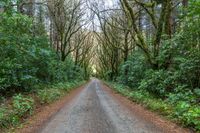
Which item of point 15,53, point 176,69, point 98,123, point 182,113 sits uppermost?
point 15,53

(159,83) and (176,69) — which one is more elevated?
(176,69)

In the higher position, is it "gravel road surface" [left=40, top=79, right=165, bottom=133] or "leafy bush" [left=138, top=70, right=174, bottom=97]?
"leafy bush" [left=138, top=70, right=174, bottom=97]

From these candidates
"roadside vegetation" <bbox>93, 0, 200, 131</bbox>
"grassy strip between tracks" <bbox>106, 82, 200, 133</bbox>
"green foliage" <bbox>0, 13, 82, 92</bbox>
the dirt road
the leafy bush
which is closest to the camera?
the dirt road

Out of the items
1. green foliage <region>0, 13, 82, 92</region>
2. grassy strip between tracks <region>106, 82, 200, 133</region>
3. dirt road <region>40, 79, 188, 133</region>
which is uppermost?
green foliage <region>0, 13, 82, 92</region>

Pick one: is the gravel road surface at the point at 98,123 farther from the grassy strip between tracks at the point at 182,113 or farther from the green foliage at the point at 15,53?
the green foliage at the point at 15,53

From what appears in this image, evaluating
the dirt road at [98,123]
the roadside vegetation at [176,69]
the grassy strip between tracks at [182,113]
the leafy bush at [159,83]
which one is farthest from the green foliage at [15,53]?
the leafy bush at [159,83]

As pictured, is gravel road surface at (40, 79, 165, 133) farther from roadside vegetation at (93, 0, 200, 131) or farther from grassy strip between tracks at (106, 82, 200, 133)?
roadside vegetation at (93, 0, 200, 131)

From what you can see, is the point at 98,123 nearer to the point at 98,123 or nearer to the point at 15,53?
the point at 98,123

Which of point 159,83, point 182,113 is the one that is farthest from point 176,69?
point 182,113

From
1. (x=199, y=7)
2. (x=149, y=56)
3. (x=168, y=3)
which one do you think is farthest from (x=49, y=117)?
(x=168, y=3)

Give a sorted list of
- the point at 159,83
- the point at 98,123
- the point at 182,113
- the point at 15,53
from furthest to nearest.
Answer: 1. the point at 159,83
2. the point at 15,53
3. the point at 182,113
4. the point at 98,123

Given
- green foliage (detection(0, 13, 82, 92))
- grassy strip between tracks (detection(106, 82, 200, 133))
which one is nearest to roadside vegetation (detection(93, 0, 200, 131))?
grassy strip between tracks (detection(106, 82, 200, 133))

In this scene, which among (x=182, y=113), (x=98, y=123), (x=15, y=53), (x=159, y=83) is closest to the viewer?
(x=98, y=123)

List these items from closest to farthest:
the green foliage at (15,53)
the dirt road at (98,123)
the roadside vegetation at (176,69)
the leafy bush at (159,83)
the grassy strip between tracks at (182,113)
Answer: the dirt road at (98,123), the grassy strip between tracks at (182,113), the roadside vegetation at (176,69), the green foliage at (15,53), the leafy bush at (159,83)
